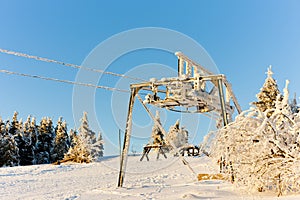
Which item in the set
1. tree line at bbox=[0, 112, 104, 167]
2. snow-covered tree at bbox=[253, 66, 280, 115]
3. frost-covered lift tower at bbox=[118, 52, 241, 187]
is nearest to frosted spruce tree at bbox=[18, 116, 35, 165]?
tree line at bbox=[0, 112, 104, 167]

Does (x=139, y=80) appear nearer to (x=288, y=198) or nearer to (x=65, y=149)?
(x=288, y=198)

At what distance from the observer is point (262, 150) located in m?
4.52

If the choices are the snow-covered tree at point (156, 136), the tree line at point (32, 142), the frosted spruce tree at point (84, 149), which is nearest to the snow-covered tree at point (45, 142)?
the tree line at point (32, 142)

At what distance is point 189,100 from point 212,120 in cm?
299

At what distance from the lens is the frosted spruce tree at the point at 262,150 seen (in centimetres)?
435

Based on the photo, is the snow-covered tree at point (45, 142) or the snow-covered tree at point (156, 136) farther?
the snow-covered tree at point (45, 142)

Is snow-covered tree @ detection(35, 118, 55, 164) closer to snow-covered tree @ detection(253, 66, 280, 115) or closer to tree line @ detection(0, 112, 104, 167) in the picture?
tree line @ detection(0, 112, 104, 167)

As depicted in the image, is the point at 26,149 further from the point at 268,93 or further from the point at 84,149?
the point at 268,93

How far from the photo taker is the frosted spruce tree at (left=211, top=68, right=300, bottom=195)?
4352 mm

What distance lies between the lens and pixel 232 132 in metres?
4.79

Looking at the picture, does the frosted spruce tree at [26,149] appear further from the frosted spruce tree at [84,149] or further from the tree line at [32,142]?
the frosted spruce tree at [84,149]

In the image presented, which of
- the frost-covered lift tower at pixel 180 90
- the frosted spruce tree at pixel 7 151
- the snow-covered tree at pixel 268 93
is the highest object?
the snow-covered tree at pixel 268 93

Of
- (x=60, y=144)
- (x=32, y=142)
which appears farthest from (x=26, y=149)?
(x=60, y=144)

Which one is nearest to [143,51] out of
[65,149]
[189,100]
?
[189,100]
